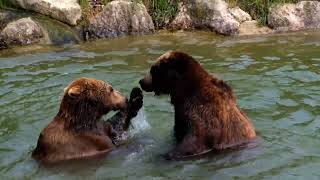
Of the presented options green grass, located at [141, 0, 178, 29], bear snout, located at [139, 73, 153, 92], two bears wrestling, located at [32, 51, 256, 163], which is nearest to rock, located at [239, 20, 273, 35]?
green grass, located at [141, 0, 178, 29]

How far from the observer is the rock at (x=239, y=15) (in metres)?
15.5

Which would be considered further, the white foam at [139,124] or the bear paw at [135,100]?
the white foam at [139,124]

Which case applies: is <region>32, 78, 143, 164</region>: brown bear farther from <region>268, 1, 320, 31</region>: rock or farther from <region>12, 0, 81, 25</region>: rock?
<region>268, 1, 320, 31</region>: rock

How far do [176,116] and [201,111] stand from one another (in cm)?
48

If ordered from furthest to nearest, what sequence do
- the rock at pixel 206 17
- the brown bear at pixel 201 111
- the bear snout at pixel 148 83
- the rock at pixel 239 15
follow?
the rock at pixel 239 15 → the rock at pixel 206 17 → the bear snout at pixel 148 83 → the brown bear at pixel 201 111

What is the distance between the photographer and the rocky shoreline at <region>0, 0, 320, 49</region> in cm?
1526

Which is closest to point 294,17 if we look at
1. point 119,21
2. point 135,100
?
point 119,21

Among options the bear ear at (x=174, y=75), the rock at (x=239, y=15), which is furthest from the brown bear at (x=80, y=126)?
the rock at (x=239, y=15)

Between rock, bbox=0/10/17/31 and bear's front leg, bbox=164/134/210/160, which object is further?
rock, bbox=0/10/17/31

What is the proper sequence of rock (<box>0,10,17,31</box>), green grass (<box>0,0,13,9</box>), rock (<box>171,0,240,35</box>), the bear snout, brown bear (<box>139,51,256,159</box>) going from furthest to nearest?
green grass (<box>0,0,13,9</box>)
rock (<box>171,0,240,35</box>)
rock (<box>0,10,17,31</box>)
the bear snout
brown bear (<box>139,51,256,159</box>)

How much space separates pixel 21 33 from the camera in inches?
592

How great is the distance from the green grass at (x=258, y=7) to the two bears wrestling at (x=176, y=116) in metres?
7.57

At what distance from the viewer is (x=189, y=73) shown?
26.4 feet

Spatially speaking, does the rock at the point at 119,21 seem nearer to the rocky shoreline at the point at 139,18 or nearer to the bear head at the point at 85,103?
the rocky shoreline at the point at 139,18
